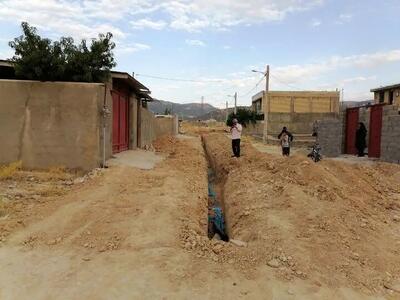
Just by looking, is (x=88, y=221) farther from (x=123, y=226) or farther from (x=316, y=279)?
(x=316, y=279)

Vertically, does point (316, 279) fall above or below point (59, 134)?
below

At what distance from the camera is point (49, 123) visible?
435 inches

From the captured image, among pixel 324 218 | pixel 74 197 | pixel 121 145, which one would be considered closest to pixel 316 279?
pixel 324 218

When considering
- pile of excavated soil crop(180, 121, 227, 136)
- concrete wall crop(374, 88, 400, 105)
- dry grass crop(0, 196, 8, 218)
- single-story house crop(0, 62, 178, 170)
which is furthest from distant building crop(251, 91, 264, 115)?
dry grass crop(0, 196, 8, 218)

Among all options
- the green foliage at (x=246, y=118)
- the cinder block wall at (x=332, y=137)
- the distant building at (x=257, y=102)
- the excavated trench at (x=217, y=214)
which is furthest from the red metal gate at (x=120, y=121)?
the distant building at (x=257, y=102)

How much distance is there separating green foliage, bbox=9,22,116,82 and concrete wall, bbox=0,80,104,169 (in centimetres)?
44

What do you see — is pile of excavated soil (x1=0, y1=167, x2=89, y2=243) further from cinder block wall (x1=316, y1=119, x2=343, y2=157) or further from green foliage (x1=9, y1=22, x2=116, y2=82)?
cinder block wall (x1=316, y1=119, x2=343, y2=157)

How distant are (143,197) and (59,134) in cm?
364

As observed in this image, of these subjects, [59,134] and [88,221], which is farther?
[59,134]

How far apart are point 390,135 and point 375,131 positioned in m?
1.80

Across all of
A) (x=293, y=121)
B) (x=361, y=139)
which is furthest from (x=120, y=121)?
(x=293, y=121)

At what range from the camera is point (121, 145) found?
16.8 m

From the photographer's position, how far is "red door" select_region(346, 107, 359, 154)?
2070cm

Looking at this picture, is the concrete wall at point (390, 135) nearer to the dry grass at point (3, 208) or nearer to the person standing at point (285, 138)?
the person standing at point (285, 138)
